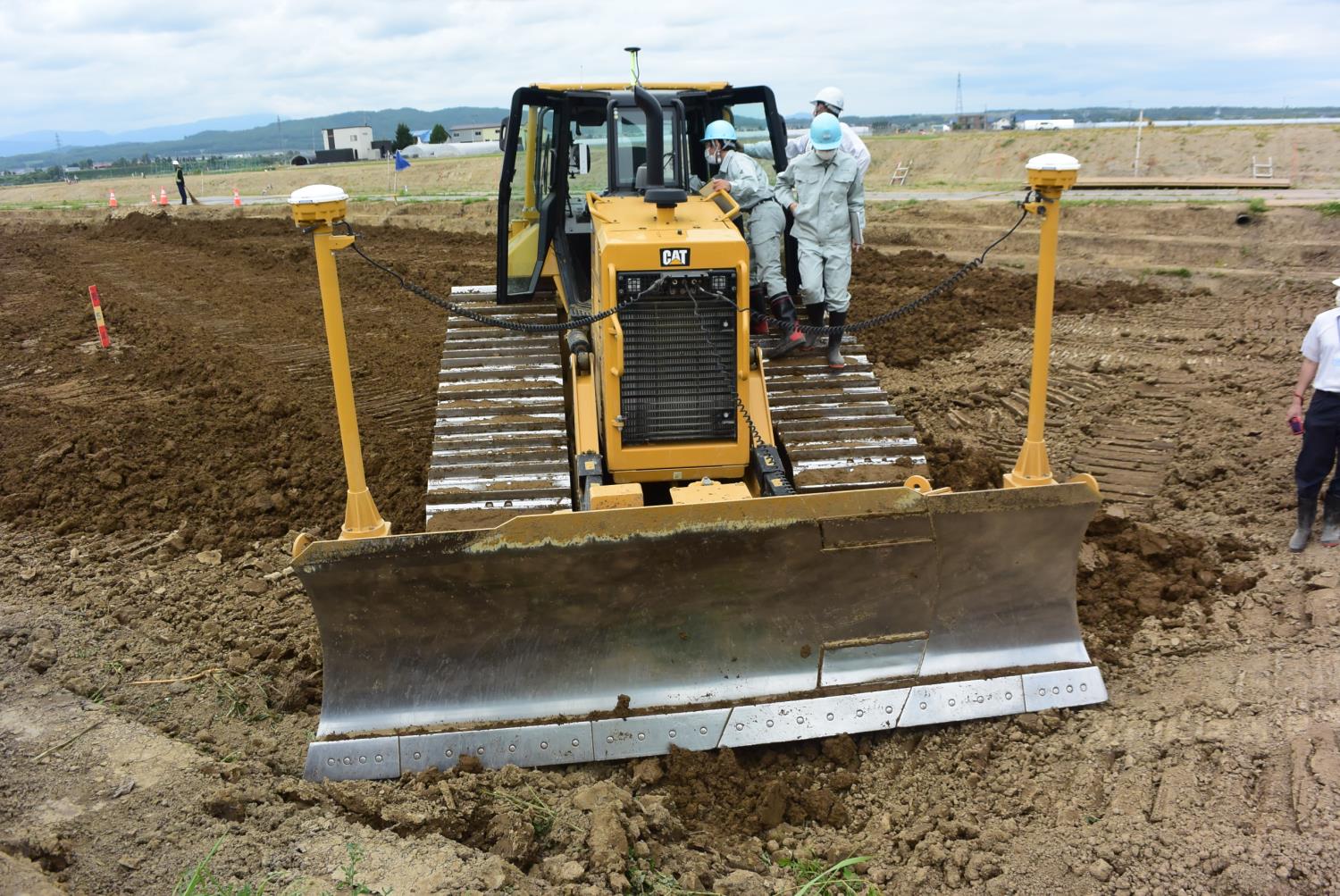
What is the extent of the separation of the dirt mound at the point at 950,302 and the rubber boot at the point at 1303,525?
15.9 feet

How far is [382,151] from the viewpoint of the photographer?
6738cm

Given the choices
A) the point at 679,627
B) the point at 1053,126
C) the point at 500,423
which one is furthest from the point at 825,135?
the point at 1053,126

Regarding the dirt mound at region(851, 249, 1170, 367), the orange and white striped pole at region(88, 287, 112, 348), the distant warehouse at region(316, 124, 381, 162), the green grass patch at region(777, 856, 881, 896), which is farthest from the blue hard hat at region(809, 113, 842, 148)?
the distant warehouse at region(316, 124, 381, 162)

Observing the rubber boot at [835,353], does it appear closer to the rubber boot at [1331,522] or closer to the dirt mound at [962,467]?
the dirt mound at [962,467]

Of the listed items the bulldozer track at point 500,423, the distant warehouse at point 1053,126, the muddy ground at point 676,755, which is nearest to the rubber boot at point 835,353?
the muddy ground at point 676,755

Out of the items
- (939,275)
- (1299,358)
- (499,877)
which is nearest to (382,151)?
(939,275)

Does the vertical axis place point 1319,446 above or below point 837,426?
below

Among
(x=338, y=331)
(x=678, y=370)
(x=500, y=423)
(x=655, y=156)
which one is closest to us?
(x=338, y=331)

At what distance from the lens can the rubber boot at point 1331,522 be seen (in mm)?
6345

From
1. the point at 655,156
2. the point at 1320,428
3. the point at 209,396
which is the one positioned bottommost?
the point at 209,396

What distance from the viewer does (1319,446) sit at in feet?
21.0

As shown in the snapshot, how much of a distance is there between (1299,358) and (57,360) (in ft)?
43.9

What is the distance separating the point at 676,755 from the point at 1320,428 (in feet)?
14.8

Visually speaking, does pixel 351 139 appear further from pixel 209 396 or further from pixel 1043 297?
pixel 1043 297
